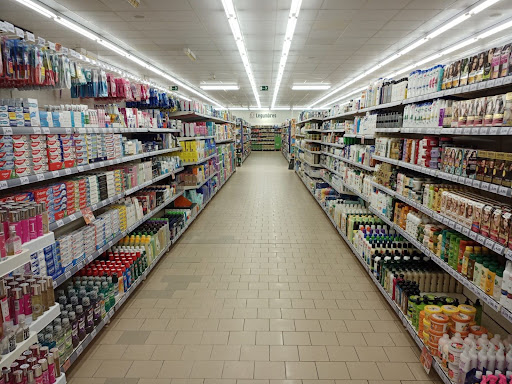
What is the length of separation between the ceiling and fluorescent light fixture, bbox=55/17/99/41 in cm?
17

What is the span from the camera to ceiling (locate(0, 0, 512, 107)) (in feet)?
21.6

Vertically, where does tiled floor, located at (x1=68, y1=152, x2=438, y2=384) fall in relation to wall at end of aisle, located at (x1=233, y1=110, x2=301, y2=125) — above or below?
below

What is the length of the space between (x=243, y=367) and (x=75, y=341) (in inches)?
56.2

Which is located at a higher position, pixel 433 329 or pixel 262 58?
pixel 262 58

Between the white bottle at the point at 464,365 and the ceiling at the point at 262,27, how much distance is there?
614cm

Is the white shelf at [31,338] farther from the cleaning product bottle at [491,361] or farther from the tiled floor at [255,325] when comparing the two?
the cleaning product bottle at [491,361]

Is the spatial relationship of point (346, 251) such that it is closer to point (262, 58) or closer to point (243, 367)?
point (243, 367)

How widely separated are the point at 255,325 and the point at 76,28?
7.93 meters

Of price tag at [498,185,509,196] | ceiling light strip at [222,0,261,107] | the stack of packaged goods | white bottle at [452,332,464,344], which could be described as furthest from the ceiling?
white bottle at [452,332,464,344]

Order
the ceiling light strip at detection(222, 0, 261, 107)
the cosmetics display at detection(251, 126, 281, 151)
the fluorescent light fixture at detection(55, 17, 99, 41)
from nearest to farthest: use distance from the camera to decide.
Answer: the ceiling light strip at detection(222, 0, 261, 107), the fluorescent light fixture at detection(55, 17, 99, 41), the cosmetics display at detection(251, 126, 281, 151)

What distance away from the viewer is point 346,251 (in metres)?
5.69

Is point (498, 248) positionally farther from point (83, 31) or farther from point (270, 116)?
point (270, 116)

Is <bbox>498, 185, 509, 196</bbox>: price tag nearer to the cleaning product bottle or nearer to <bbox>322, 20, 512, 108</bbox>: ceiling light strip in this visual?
the cleaning product bottle

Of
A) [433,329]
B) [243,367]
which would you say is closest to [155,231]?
[243,367]
